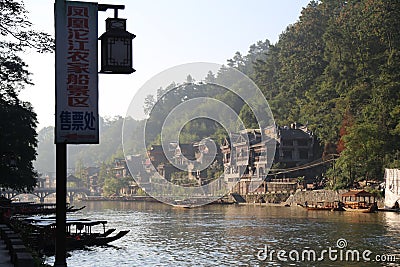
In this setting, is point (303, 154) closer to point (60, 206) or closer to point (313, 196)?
point (313, 196)

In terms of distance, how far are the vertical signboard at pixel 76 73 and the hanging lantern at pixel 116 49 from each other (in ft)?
0.65

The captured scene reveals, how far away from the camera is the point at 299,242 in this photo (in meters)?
30.1

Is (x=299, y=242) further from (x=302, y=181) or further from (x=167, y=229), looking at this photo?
(x=302, y=181)

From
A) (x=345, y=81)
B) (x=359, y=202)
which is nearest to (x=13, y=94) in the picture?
(x=359, y=202)

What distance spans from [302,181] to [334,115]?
8.98 meters

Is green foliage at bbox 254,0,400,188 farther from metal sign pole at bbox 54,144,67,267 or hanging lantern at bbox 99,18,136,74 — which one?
metal sign pole at bbox 54,144,67,267

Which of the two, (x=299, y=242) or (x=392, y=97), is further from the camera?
(x=392, y=97)

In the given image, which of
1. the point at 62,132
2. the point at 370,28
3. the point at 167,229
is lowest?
the point at 167,229

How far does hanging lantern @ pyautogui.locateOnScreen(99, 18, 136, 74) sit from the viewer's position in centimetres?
962

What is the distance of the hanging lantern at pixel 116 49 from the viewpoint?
962 centimetres

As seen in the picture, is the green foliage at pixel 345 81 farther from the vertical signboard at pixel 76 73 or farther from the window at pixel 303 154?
the vertical signboard at pixel 76 73

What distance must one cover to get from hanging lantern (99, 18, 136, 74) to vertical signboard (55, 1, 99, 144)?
198mm

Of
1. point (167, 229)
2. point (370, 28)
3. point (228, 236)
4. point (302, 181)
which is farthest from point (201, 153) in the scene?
point (228, 236)

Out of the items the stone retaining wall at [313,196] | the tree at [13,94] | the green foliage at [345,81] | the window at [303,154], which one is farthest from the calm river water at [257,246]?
the window at [303,154]
